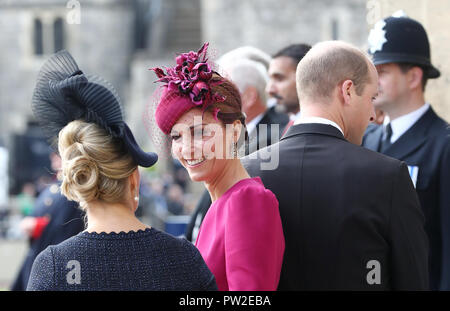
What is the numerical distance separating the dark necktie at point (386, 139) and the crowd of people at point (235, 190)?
0.98m

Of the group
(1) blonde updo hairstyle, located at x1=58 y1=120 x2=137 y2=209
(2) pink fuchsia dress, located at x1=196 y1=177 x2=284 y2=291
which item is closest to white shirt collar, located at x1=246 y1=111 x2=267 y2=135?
(2) pink fuchsia dress, located at x1=196 y1=177 x2=284 y2=291

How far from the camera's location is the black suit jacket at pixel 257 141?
354 cm

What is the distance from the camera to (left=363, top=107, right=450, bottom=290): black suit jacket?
10.2ft

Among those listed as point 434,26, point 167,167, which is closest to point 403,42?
point 434,26

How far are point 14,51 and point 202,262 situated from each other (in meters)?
29.3

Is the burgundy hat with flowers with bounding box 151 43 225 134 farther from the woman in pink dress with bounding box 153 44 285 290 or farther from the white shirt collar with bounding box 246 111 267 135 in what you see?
the white shirt collar with bounding box 246 111 267 135

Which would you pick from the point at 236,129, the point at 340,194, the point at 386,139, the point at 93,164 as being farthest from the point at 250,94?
the point at 93,164

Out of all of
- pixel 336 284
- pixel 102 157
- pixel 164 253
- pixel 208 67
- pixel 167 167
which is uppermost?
pixel 208 67

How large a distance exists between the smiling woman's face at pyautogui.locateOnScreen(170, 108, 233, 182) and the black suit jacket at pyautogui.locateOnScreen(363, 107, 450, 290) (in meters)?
1.18

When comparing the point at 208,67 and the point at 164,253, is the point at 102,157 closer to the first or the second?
the point at 164,253

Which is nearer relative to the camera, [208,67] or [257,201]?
[257,201]

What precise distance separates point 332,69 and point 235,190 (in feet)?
1.58

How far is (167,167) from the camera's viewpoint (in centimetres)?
2358

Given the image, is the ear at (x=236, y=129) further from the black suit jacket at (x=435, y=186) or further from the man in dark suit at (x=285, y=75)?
the man in dark suit at (x=285, y=75)
